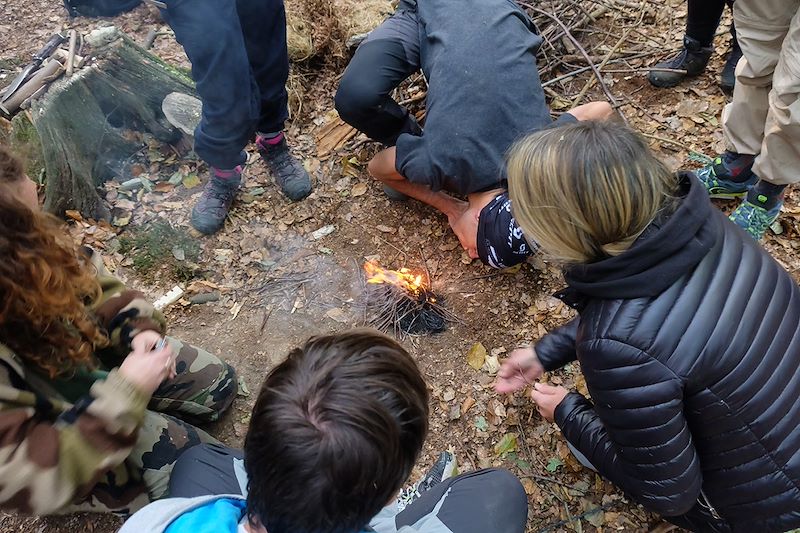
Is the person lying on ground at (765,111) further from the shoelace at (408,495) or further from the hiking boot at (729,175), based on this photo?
the shoelace at (408,495)

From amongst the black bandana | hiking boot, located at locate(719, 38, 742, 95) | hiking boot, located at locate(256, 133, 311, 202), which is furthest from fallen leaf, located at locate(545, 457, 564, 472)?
hiking boot, located at locate(719, 38, 742, 95)

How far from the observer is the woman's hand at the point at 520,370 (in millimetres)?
2498

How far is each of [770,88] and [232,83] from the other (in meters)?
2.81

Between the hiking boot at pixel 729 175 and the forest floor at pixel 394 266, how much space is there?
0.42 feet

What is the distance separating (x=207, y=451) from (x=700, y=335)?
1810 millimetres

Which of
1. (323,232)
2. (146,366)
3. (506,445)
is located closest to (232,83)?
(323,232)

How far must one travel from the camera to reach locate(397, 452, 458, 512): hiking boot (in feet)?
8.50

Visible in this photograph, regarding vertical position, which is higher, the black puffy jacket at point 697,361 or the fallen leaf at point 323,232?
the black puffy jacket at point 697,361

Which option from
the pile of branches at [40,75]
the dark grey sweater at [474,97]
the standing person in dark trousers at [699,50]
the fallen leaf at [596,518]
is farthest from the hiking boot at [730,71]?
the pile of branches at [40,75]

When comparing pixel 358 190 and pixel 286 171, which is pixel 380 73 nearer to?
pixel 358 190

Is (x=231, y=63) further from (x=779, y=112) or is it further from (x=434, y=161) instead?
(x=779, y=112)

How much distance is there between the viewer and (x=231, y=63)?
3.02m

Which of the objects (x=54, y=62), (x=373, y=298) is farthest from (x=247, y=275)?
(x=54, y=62)

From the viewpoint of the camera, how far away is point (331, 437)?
1.20 m
